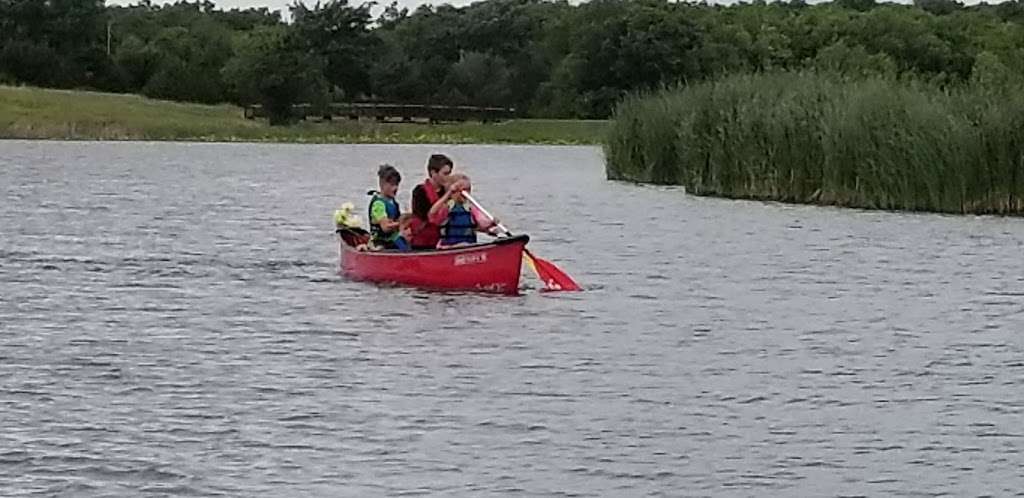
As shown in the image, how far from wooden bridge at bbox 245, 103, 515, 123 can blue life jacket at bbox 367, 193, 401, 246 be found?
70694 millimetres

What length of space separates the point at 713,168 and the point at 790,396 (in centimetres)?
2364

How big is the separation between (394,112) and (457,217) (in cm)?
7378

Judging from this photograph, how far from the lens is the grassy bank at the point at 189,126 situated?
270 feet

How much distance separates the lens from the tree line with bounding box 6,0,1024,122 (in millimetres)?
88188

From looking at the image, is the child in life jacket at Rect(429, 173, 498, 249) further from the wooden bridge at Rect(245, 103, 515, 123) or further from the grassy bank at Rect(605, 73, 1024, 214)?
→ the wooden bridge at Rect(245, 103, 515, 123)

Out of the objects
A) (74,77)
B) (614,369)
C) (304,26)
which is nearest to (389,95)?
(304,26)

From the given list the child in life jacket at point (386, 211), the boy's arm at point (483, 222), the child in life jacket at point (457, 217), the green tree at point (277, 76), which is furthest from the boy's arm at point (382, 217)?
the green tree at point (277, 76)

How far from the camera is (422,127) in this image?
304ft

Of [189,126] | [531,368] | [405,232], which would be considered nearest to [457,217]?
[405,232]

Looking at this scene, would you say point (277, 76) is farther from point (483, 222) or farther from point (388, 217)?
point (483, 222)

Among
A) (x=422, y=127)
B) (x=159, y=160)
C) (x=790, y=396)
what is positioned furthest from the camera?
(x=422, y=127)

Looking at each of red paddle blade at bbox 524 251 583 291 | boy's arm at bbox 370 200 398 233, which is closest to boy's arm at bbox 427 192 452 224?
boy's arm at bbox 370 200 398 233

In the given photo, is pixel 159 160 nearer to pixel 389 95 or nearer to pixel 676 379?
pixel 389 95

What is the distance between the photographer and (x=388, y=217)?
2228cm
